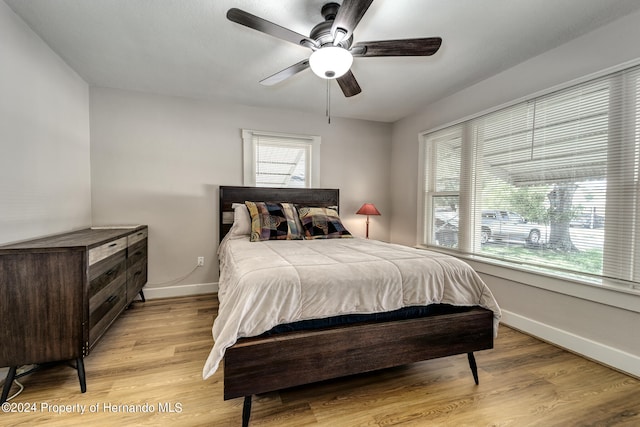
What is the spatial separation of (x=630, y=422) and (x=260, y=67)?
3429 mm

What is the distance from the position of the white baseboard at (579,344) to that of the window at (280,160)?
2675 mm

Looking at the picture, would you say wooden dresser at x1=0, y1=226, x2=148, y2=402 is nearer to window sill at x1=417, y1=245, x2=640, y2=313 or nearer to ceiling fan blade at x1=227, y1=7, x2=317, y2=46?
ceiling fan blade at x1=227, y1=7, x2=317, y2=46

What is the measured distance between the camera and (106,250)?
6.35 ft

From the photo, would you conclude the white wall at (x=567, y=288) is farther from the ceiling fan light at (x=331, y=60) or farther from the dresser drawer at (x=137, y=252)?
the dresser drawer at (x=137, y=252)

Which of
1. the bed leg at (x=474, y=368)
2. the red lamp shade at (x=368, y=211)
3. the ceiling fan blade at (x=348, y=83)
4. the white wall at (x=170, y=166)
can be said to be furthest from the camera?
the red lamp shade at (x=368, y=211)

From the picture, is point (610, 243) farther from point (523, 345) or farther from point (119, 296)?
point (119, 296)

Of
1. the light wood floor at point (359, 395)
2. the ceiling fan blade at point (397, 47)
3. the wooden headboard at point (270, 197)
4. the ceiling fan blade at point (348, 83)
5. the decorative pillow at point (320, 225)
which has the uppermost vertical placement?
the ceiling fan blade at point (397, 47)

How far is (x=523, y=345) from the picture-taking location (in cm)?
221

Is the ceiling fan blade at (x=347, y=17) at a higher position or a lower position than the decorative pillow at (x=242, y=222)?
higher

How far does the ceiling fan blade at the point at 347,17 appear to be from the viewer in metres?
1.35

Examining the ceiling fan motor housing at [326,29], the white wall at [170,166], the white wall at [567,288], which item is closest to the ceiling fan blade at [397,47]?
the ceiling fan motor housing at [326,29]

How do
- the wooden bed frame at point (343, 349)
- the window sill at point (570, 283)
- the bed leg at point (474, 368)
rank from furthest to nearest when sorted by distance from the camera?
the window sill at point (570, 283) → the bed leg at point (474, 368) → the wooden bed frame at point (343, 349)

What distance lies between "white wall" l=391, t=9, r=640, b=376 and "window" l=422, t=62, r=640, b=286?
0.40 ft

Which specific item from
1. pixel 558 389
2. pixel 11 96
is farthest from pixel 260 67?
pixel 558 389
